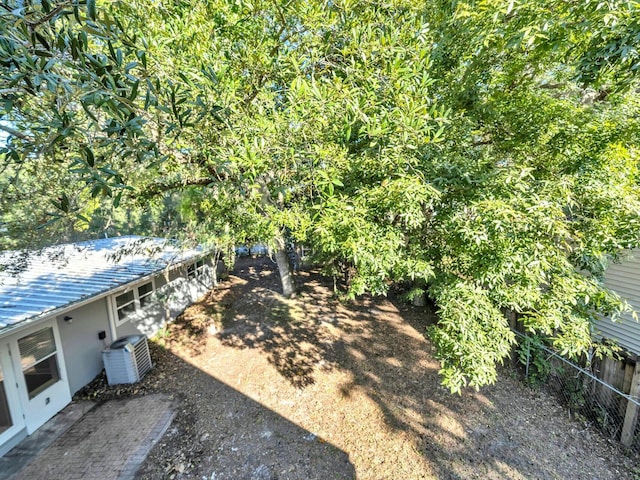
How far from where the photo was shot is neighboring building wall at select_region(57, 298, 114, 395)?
573cm

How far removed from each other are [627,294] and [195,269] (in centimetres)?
1286

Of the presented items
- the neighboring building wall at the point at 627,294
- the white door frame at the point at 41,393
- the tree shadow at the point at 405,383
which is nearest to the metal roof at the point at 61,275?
the white door frame at the point at 41,393

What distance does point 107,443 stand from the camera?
181 inches

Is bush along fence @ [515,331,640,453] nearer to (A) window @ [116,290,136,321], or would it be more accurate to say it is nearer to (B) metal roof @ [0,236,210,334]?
(B) metal roof @ [0,236,210,334]

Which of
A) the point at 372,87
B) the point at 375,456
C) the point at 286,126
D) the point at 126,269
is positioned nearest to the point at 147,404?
the point at 126,269

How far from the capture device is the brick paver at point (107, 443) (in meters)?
4.07

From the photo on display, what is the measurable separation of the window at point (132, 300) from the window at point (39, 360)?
66.8 inches

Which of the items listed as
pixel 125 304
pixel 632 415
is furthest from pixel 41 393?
pixel 632 415

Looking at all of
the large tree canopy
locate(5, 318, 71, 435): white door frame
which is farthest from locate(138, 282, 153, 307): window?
the large tree canopy

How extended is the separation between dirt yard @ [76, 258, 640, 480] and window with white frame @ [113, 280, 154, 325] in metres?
1.14

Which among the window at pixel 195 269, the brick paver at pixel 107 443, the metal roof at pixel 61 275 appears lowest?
the brick paver at pixel 107 443

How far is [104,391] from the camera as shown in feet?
19.7

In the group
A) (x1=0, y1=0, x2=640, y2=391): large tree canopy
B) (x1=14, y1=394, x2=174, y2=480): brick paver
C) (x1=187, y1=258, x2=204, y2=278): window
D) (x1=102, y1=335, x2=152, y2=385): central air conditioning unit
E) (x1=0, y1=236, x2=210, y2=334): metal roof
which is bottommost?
(x1=14, y1=394, x2=174, y2=480): brick paver

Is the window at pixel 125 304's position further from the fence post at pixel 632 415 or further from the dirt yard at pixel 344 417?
the fence post at pixel 632 415
